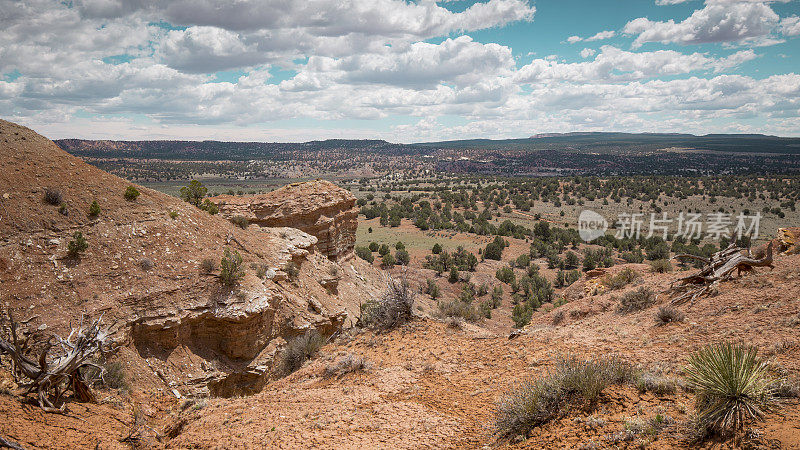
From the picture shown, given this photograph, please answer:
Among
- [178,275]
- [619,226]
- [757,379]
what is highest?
[757,379]

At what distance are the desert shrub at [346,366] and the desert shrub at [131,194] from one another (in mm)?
10329

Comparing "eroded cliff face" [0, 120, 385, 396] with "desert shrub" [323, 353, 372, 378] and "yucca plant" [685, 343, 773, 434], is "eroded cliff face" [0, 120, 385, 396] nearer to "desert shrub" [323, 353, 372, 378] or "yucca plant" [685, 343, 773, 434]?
"desert shrub" [323, 353, 372, 378]

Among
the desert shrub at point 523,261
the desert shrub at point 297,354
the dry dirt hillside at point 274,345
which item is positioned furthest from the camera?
the desert shrub at point 523,261

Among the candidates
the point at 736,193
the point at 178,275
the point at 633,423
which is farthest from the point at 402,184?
the point at 633,423

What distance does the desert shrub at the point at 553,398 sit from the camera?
5.07 m

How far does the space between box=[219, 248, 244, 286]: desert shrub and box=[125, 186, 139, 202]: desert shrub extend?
13.7 ft

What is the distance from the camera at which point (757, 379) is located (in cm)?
424

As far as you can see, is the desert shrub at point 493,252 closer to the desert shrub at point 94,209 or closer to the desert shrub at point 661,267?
the desert shrub at point 661,267

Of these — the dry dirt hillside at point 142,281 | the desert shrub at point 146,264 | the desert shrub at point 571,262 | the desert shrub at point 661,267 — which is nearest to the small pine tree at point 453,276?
the desert shrub at point 571,262

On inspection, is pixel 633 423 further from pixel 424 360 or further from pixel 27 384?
pixel 27 384

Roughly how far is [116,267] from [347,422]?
30.6 feet

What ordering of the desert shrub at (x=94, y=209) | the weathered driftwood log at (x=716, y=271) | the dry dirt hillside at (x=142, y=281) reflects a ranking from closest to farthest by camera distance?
the weathered driftwood log at (x=716, y=271) < the dry dirt hillside at (x=142, y=281) < the desert shrub at (x=94, y=209)

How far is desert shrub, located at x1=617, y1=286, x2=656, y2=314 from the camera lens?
10.4 meters

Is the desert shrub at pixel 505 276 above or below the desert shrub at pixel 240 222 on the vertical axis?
below
